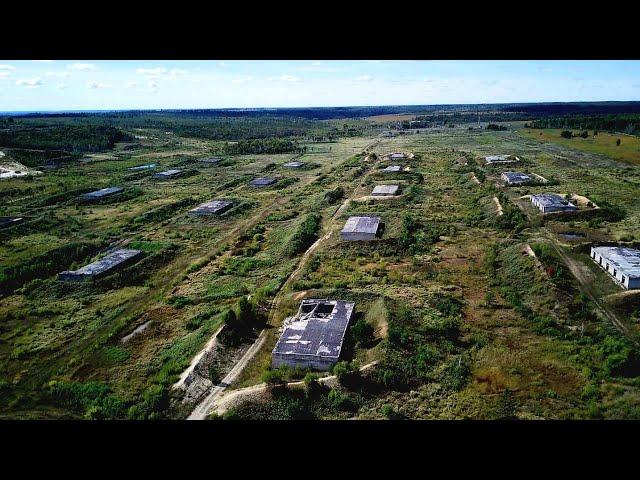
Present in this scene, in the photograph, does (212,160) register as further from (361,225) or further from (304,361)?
(304,361)

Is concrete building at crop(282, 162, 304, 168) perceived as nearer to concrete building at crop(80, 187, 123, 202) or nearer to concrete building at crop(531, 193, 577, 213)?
concrete building at crop(80, 187, 123, 202)

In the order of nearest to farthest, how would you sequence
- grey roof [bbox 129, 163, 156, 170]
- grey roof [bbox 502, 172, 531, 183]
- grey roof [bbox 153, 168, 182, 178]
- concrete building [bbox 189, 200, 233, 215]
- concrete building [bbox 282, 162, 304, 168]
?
concrete building [bbox 189, 200, 233, 215]
grey roof [bbox 502, 172, 531, 183]
grey roof [bbox 153, 168, 182, 178]
grey roof [bbox 129, 163, 156, 170]
concrete building [bbox 282, 162, 304, 168]

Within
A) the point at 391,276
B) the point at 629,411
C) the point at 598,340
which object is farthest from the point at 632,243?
the point at 629,411

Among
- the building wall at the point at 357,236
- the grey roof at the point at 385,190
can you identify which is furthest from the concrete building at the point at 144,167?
the building wall at the point at 357,236

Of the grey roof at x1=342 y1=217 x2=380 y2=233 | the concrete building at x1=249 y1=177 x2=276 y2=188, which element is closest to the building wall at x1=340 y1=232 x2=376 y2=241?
the grey roof at x1=342 y1=217 x2=380 y2=233

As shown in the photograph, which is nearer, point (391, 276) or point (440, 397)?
point (440, 397)

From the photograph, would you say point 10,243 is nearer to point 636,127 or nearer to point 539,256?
point 539,256
